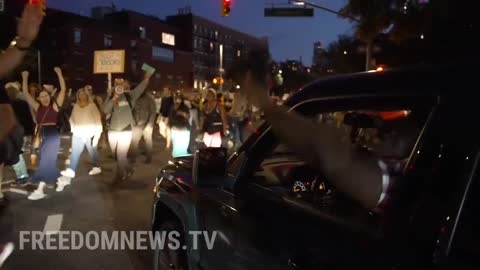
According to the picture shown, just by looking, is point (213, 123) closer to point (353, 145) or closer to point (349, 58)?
point (353, 145)

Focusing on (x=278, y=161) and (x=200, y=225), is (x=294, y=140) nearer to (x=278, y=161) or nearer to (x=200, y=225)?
(x=200, y=225)

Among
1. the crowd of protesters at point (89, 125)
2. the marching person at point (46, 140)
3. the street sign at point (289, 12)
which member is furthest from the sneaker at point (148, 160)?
the street sign at point (289, 12)

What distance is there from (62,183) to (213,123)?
2785 mm

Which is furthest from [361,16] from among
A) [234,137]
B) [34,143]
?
[34,143]

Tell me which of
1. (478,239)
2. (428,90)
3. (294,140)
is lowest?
(478,239)

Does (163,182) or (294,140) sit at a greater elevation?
(294,140)

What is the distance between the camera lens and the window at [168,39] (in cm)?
7099

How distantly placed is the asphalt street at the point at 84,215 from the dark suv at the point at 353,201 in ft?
5.67

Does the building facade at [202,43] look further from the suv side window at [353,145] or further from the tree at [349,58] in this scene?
the suv side window at [353,145]

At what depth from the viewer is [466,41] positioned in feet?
72.5

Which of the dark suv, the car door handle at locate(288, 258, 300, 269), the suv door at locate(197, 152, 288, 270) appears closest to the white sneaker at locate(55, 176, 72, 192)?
the dark suv

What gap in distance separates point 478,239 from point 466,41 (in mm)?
22592

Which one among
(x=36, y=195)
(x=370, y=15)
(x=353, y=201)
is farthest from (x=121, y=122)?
(x=370, y=15)

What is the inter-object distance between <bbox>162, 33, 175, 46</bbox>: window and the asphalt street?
61.4 meters
